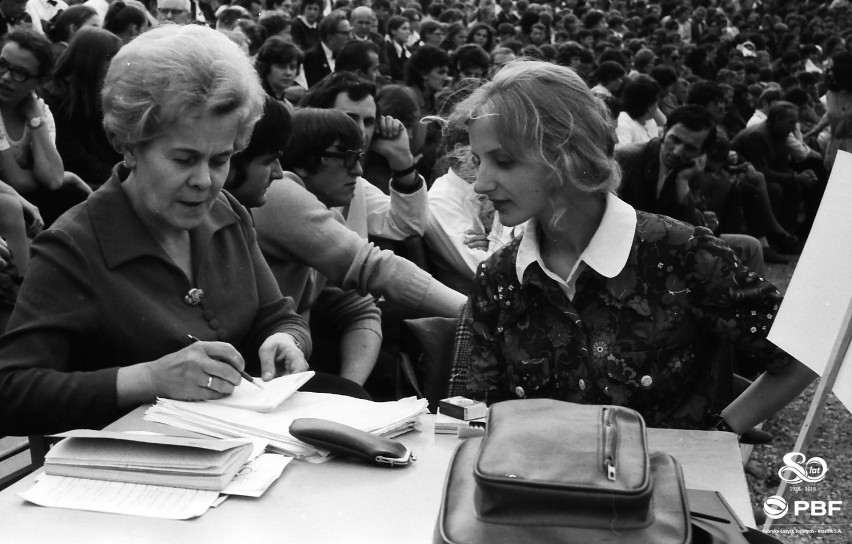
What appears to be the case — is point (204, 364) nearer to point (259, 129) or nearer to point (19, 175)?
point (259, 129)

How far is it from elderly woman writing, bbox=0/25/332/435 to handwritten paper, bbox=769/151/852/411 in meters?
1.00

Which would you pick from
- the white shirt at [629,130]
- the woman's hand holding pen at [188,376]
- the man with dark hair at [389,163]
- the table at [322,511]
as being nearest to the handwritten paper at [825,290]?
the table at [322,511]

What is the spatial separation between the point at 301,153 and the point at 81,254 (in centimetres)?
115

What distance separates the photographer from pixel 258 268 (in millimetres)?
2328

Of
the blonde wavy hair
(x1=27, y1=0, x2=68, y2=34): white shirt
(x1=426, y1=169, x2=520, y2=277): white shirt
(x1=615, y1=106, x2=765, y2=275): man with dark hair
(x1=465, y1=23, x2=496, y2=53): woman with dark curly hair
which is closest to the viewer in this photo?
the blonde wavy hair

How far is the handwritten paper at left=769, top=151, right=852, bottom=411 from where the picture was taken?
5.29 feet

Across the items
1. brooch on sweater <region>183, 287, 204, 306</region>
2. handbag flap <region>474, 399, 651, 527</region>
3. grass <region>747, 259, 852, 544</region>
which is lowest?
grass <region>747, 259, 852, 544</region>

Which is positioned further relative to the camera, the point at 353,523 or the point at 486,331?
the point at 486,331

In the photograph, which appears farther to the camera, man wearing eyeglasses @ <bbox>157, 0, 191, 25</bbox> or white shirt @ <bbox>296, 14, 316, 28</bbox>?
white shirt @ <bbox>296, 14, 316, 28</bbox>

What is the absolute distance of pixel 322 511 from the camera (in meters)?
1.43

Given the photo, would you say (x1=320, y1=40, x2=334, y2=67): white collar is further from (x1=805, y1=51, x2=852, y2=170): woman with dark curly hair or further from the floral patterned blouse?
the floral patterned blouse

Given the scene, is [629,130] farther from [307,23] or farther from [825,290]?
[825,290]

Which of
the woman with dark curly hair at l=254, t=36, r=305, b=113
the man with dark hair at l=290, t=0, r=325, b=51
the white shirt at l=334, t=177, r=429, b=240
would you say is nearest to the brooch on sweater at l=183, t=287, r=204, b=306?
the white shirt at l=334, t=177, r=429, b=240

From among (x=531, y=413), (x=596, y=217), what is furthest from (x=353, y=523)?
(x=596, y=217)
